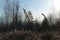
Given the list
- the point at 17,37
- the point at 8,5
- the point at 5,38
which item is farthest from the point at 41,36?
the point at 8,5

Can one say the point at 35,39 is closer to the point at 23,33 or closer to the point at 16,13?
the point at 23,33

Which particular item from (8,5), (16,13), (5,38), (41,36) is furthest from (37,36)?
(8,5)

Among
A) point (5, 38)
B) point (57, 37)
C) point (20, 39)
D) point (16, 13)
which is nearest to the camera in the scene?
point (57, 37)

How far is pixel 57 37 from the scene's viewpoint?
14375mm

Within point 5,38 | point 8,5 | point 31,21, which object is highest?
point 8,5

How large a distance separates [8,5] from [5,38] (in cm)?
2495

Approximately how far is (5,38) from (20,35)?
174 centimetres

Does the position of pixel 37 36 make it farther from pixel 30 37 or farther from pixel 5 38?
pixel 5 38

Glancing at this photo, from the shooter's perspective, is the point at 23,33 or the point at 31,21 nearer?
the point at 23,33

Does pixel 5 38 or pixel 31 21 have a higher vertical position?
pixel 31 21

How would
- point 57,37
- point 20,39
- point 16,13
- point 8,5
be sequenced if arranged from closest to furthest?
1. point 57,37
2. point 20,39
3. point 16,13
4. point 8,5

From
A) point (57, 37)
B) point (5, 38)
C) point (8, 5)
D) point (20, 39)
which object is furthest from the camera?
point (8, 5)

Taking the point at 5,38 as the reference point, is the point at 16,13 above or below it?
above

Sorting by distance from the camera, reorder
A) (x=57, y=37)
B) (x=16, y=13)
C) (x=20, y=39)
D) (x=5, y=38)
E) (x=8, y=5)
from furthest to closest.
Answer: (x=8, y=5) → (x=16, y=13) → (x=5, y=38) → (x=20, y=39) → (x=57, y=37)
